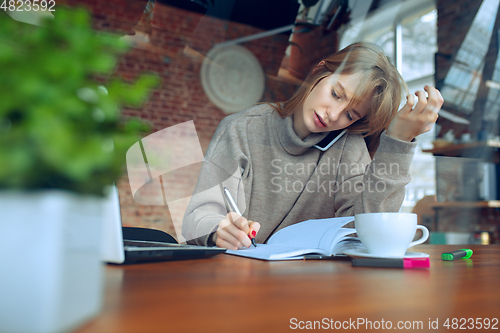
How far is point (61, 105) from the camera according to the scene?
0.48 feet

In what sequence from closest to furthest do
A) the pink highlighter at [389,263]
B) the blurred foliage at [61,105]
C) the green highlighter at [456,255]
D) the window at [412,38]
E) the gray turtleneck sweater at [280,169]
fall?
the blurred foliage at [61,105], the pink highlighter at [389,263], the green highlighter at [456,255], the gray turtleneck sweater at [280,169], the window at [412,38]

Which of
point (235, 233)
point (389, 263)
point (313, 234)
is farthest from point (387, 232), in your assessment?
point (235, 233)

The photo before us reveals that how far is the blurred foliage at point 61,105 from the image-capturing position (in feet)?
0.46

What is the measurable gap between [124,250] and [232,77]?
142 inches

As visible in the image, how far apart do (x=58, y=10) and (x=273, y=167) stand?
1.14m

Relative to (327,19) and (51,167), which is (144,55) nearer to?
(327,19)

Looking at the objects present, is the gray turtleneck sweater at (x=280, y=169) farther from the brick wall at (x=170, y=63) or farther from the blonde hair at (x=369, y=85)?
the brick wall at (x=170, y=63)

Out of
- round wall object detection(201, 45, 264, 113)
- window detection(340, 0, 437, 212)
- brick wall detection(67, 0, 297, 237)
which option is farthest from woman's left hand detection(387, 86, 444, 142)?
round wall object detection(201, 45, 264, 113)

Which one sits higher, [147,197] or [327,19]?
[327,19]

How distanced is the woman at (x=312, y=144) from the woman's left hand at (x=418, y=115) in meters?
0.23

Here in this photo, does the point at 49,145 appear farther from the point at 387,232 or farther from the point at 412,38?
the point at 412,38

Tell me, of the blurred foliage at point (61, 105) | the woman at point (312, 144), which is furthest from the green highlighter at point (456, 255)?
the blurred foliage at point (61, 105)

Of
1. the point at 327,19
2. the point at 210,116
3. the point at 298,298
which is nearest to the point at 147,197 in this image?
the point at 210,116

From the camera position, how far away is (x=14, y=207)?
150 mm
